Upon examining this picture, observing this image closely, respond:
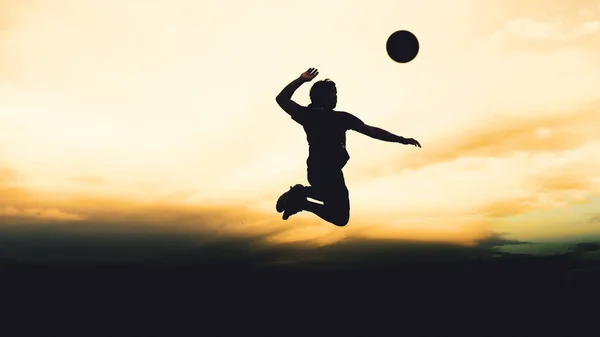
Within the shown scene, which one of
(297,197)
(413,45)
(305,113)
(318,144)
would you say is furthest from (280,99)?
(413,45)

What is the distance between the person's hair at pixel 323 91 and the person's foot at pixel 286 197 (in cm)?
154

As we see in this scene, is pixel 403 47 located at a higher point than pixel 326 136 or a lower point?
higher

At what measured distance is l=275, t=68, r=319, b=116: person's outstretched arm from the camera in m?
8.25

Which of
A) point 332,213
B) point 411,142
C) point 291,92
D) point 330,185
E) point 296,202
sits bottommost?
point 332,213

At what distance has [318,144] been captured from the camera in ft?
29.1

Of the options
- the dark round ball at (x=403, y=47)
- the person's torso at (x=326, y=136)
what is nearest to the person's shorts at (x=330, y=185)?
the person's torso at (x=326, y=136)

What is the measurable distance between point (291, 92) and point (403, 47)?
6.69ft

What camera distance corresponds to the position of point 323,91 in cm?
868

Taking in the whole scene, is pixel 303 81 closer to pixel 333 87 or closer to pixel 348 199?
pixel 333 87

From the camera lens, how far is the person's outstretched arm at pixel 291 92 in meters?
8.25

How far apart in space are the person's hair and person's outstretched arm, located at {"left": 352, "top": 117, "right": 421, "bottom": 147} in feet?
2.10

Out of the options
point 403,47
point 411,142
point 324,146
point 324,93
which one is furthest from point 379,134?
point 403,47

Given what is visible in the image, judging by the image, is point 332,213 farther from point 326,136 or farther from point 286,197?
point 326,136

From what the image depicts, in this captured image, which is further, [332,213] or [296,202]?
[296,202]
